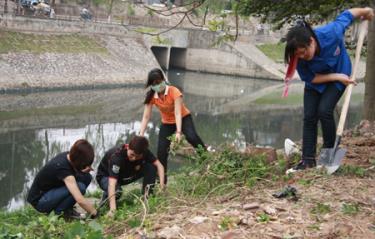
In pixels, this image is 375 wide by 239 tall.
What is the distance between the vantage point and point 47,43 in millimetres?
30375

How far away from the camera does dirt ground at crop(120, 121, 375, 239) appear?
3.58 m

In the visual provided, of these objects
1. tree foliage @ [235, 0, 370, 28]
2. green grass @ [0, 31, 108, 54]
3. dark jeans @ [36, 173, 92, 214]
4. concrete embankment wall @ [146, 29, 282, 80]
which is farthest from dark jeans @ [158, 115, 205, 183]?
concrete embankment wall @ [146, 29, 282, 80]

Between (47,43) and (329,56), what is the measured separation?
27101 millimetres

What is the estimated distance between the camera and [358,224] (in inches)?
145

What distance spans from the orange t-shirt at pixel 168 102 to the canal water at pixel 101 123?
14.4ft

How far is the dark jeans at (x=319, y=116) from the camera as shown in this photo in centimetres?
502

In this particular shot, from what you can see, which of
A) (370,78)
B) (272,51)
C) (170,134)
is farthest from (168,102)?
(272,51)

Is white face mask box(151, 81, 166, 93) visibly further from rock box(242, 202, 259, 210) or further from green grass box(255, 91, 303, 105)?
green grass box(255, 91, 303, 105)

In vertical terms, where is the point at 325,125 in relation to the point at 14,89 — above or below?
above

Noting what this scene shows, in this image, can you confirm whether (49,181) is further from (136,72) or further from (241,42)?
(241,42)

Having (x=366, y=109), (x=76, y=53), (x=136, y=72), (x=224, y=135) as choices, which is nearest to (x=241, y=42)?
(x=136, y=72)

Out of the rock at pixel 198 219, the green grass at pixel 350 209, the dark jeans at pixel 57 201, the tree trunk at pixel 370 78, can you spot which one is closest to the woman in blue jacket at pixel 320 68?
the green grass at pixel 350 209

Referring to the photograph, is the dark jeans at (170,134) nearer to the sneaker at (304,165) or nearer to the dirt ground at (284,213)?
the sneaker at (304,165)

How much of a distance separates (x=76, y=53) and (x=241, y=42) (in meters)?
16.6
